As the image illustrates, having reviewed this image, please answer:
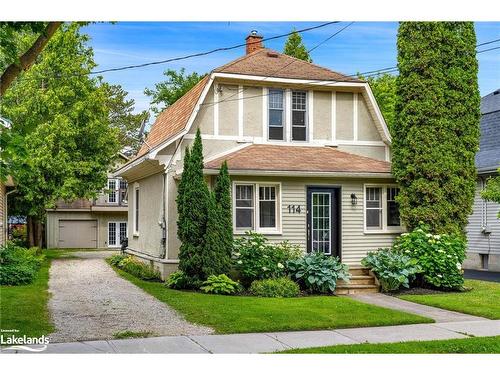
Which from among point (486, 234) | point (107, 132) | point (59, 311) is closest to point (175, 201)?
point (59, 311)

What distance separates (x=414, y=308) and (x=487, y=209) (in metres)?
8.38

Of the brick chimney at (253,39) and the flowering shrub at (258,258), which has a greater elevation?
the brick chimney at (253,39)

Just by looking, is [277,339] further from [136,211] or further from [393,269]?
[136,211]

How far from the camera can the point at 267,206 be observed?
12.4 meters

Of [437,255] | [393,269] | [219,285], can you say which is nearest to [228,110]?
[219,285]

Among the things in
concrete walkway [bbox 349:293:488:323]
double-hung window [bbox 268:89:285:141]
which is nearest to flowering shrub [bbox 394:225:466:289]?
concrete walkway [bbox 349:293:488:323]

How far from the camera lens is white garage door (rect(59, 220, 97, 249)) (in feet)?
77.6

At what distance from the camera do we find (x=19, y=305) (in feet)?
29.4

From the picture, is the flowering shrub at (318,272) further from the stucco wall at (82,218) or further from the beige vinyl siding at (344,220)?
the stucco wall at (82,218)

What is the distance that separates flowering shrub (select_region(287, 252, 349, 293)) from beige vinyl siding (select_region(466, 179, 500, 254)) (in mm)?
7068

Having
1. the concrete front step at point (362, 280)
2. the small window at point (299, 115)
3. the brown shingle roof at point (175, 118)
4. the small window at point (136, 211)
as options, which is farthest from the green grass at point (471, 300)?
the small window at point (136, 211)

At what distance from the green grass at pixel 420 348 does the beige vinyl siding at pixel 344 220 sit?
5118 millimetres

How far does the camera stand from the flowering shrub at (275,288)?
10891 mm

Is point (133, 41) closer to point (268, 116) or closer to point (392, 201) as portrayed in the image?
point (268, 116)
